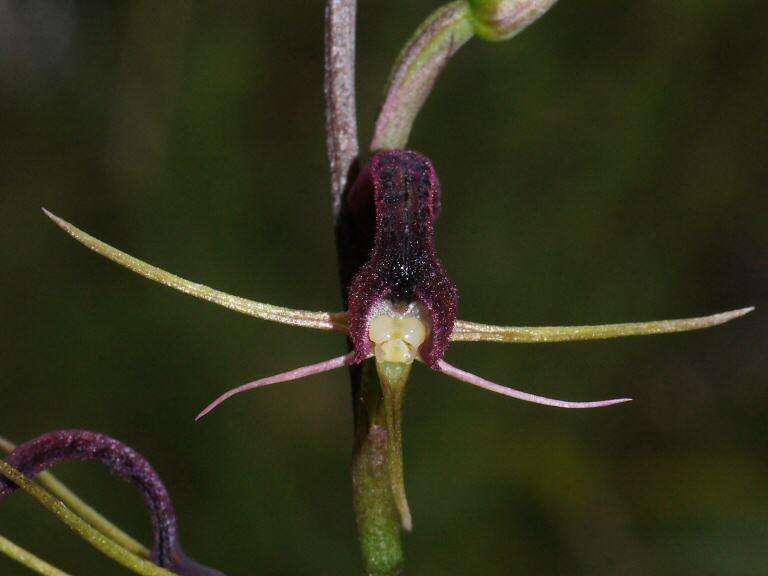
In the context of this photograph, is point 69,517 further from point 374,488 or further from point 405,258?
point 405,258

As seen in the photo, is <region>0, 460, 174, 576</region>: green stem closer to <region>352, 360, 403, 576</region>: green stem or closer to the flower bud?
<region>352, 360, 403, 576</region>: green stem

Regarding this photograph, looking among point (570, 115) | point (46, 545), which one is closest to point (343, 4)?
point (570, 115)

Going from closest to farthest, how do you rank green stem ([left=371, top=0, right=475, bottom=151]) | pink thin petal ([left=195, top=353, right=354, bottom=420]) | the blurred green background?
pink thin petal ([left=195, top=353, right=354, bottom=420]) → green stem ([left=371, top=0, right=475, bottom=151]) → the blurred green background

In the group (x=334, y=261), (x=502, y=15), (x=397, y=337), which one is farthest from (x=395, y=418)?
(x=334, y=261)

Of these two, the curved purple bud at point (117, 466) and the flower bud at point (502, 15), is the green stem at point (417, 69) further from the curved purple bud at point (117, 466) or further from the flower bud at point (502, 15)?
the curved purple bud at point (117, 466)

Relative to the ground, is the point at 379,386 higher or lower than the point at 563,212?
lower

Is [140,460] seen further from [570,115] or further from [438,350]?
[570,115]

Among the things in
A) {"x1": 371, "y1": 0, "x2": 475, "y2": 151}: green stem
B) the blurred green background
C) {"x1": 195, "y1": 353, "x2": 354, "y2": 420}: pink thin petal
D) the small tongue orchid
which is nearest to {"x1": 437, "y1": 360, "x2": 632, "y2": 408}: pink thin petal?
the small tongue orchid
